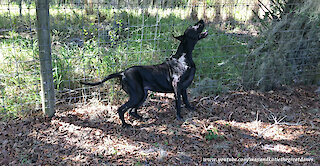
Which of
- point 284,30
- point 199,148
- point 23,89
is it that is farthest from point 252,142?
point 23,89

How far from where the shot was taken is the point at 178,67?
4324 millimetres

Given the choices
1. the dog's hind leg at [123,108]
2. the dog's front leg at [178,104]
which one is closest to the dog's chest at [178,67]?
the dog's front leg at [178,104]

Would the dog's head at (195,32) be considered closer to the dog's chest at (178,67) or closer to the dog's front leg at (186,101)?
the dog's chest at (178,67)

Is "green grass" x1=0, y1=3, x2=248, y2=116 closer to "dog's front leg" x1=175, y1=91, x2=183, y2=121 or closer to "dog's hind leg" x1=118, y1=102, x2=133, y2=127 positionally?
Result: "dog's hind leg" x1=118, y1=102, x2=133, y2=127

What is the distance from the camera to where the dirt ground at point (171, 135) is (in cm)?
349

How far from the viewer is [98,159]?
344 centimetres

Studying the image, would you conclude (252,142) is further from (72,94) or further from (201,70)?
(72,94)

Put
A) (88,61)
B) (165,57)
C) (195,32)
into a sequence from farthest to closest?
(165,57), (88,61), (195,32)

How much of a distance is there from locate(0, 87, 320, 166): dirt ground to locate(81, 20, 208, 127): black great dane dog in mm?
342

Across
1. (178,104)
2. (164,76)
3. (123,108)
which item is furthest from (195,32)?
(123,108)

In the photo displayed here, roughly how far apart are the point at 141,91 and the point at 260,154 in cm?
180

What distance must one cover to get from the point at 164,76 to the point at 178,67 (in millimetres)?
257

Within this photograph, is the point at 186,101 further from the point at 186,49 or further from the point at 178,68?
the point at 186,49

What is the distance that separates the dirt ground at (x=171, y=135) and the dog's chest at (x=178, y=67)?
666 mm
